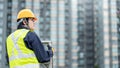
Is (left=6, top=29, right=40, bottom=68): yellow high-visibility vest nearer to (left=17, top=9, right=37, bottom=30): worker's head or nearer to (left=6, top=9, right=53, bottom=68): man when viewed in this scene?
(left=6, top=9, right=53, bottom=68): man

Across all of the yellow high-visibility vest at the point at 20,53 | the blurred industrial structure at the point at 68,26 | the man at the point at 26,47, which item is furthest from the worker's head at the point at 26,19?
the blurred industrial structure at the point at 68,26

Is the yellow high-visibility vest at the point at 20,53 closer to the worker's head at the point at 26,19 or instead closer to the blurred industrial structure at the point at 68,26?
the worker's head at the point at 26,19

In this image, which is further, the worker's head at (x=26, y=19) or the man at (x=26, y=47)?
the worker's head at (x=26, y=19)

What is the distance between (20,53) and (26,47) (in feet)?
0.38

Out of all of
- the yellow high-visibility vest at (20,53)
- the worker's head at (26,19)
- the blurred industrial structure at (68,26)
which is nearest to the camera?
the yellow high-visibility vest at (20,53)

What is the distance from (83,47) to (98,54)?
6876 mm

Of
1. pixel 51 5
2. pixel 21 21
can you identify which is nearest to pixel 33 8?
pixel 51 5

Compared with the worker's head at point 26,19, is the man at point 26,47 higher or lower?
lower

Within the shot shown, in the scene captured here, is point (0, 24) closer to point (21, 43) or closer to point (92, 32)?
point (92, 32)

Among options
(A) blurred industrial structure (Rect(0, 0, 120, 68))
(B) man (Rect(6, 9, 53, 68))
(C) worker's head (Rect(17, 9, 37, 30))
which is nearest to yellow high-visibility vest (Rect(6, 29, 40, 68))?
(B) man (Rect(6, 9, 53, 68))

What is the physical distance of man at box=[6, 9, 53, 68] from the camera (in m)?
6.14

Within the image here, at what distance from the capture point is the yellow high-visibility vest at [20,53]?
613 cm

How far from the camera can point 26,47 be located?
6199mm

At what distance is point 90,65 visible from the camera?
149 meters
